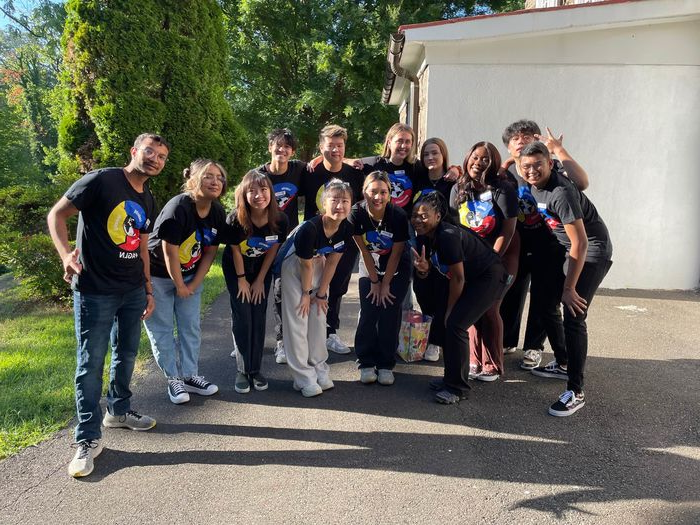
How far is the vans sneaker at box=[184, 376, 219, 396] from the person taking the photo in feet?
12.8

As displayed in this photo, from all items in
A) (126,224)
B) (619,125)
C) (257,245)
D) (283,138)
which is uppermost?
(619,125)

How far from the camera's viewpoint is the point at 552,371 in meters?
4.28

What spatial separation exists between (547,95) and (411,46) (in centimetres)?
199

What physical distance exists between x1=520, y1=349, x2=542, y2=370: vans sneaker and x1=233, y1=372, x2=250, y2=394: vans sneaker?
2.43 meters

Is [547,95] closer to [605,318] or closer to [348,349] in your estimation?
[605,318]

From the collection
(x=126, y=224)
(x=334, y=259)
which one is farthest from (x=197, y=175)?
(x=334, y=259)

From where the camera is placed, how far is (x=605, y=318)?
5.93 metres

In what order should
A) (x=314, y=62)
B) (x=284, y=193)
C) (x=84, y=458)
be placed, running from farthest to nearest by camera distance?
(x=314, y=62)
(x=284, y=193)
(x=84, y=458)

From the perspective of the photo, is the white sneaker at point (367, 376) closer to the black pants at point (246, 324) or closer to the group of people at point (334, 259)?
the group of people at point (334, 259)

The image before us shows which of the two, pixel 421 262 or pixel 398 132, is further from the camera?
pixel 398 132

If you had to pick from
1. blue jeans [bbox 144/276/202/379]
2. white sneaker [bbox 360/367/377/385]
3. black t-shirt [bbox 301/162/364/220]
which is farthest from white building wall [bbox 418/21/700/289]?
blue jeans [bbox 144/276/202/379]

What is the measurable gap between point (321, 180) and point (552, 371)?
2.65 metres

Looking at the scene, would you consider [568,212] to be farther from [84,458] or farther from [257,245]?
[84,458]

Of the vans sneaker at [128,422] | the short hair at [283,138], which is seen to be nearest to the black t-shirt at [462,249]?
the short hair at [283,138]
